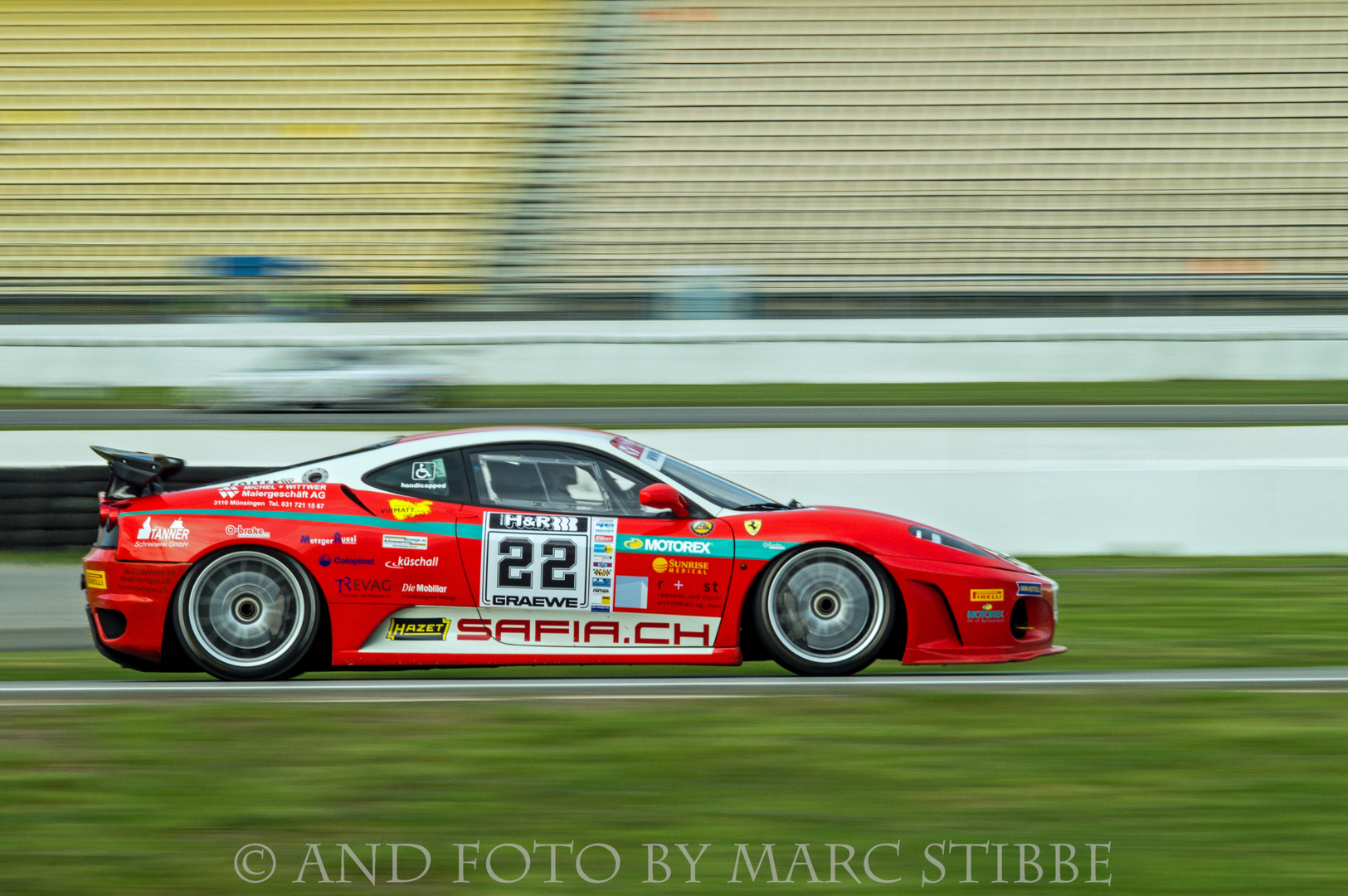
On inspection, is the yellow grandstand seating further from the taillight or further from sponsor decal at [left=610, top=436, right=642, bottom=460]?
sponsor decal at [left=610, top=436, right=642, bottom=460]

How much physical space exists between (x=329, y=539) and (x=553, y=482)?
0.93 meters

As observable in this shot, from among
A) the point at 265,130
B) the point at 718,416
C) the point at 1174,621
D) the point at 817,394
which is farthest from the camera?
the point at 265,130

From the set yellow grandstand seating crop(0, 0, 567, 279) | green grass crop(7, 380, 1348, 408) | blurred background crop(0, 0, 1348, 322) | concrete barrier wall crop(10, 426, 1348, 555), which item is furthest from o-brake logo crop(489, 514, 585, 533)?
yellow grandstand seating crop(0, 0, 567, 279)

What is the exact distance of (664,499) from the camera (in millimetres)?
5926

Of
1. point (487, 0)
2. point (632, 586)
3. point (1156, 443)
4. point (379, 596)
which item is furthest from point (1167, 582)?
point (487, 0)

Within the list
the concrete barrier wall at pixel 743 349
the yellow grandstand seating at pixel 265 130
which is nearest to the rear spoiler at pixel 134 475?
the concrete barrier wall at pixel 743 349

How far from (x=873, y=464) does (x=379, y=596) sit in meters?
4.88

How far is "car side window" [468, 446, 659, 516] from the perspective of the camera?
6.05m

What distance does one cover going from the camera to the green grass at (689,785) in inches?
151

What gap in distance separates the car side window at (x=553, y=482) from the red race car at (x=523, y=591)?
2.7 inches

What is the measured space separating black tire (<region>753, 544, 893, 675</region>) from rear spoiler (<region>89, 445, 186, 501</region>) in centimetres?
255

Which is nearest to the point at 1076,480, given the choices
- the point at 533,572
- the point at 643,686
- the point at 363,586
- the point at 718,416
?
the point at 643,686

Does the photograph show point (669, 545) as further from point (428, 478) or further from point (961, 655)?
Answer: point (961, 655)

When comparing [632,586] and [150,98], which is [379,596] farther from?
[150,98]
